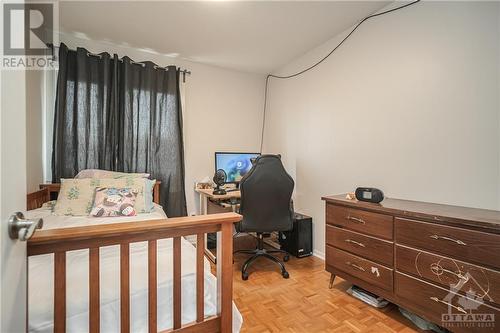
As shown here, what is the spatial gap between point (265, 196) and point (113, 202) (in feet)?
4.32

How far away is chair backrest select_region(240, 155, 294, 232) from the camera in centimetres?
217

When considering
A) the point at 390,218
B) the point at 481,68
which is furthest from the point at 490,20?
the point at 390,218

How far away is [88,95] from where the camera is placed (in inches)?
98.3

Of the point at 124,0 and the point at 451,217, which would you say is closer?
the point at 451,217

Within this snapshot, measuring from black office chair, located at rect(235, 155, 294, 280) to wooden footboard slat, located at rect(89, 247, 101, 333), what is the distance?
136 centimetres

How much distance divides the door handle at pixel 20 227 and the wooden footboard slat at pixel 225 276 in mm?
667

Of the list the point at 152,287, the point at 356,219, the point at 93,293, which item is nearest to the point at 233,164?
the point at 356,219

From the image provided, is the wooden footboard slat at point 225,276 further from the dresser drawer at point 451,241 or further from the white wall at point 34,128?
the white wall at point 34,128

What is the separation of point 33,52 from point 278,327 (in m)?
3.12

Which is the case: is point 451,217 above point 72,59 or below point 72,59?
below

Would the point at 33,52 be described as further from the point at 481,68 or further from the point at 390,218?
the point at 481,68

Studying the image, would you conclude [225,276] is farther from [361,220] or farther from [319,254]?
[319,254]

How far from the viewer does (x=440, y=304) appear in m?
1.37

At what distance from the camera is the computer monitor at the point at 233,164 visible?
3.16 m
